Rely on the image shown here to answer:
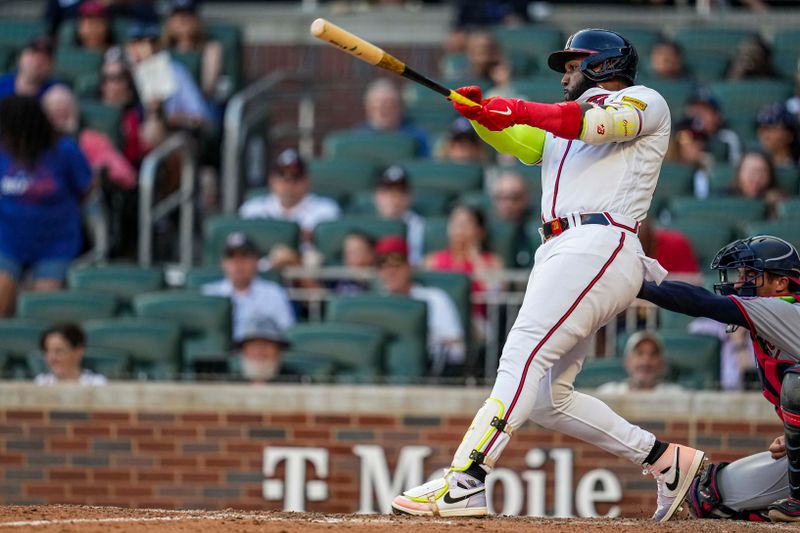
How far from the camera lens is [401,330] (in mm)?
8500

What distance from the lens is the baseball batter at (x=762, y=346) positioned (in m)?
5.53

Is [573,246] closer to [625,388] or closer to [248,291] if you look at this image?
[625,388]

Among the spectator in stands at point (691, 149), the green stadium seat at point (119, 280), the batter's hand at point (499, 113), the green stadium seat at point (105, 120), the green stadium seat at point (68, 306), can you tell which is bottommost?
the green stadium seat at point (68, 306)

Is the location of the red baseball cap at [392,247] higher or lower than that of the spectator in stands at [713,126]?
lower

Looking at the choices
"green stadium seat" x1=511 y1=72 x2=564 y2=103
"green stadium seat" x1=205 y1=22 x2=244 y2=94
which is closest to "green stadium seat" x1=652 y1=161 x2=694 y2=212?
"green stadium seat" x1=511 y1=72 x2=564 y2=103

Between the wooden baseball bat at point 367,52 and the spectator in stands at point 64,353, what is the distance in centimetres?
328

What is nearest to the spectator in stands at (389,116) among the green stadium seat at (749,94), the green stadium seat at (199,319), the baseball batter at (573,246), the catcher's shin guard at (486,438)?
the green stadium seat at (749,94)

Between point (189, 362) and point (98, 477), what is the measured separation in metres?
0.89

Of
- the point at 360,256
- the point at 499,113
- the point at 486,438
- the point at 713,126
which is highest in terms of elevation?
the point at 713,126

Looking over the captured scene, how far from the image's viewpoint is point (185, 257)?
408 inches

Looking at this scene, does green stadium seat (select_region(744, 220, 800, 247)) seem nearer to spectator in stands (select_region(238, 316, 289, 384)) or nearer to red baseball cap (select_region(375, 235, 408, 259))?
red baseball cap (select_region(375, 235, 408, 259))

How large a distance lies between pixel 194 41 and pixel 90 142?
5.96 ft

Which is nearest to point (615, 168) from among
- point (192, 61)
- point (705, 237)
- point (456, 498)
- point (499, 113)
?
point (499, 113)

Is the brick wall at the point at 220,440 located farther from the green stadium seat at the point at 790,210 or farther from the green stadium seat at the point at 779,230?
the green stadium seat at the point at 790,210
